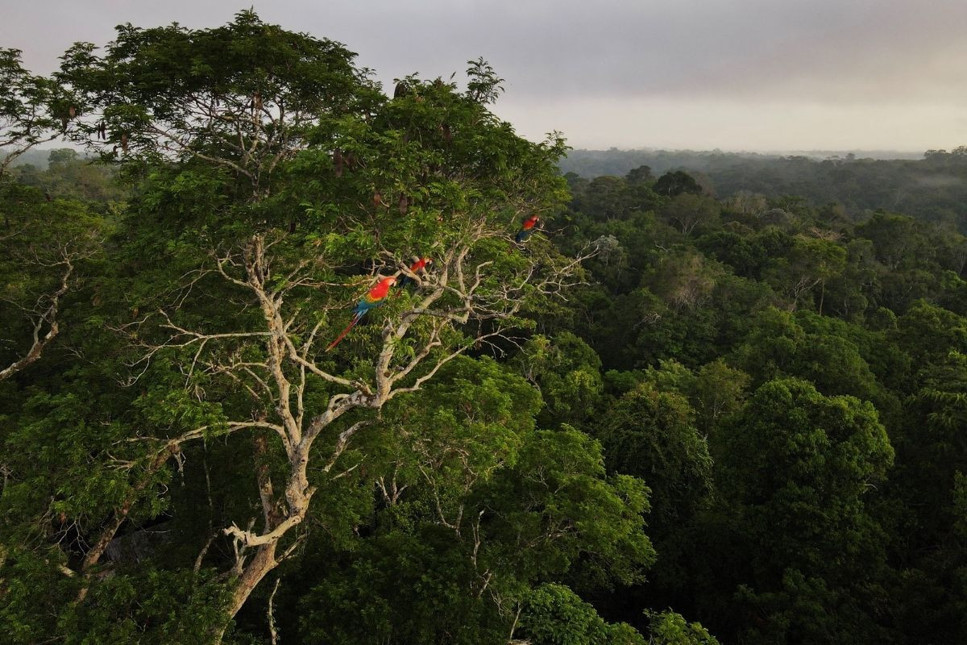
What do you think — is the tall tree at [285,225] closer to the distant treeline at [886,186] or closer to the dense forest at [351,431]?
the dense forest at [351,431]

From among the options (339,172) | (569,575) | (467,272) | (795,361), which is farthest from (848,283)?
(339,172)

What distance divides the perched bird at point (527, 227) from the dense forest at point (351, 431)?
0.20ft

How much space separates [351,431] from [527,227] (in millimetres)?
4183

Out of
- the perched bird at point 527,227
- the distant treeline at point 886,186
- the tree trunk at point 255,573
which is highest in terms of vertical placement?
the distant treeline at point 886,186

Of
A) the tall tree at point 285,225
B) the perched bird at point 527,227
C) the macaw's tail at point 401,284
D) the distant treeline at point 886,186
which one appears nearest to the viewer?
the tall tree at point 285,225

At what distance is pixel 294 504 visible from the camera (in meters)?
6.68

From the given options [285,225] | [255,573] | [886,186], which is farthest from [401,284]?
[886,186]

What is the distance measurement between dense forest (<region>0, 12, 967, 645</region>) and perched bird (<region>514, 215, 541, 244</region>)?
62 mm

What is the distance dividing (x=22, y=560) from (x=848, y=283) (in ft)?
121

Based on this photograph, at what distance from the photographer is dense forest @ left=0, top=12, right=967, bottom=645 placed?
6473 mm

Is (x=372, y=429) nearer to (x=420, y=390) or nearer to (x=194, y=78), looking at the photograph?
(x=420, y=390)

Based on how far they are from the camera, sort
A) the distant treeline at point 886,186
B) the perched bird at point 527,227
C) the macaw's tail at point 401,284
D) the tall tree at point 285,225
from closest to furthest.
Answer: the tall tree at point 285,225, the macaw's tail at point 401,284, the perched bird at point 527,227, the distant treeline at point 886,186

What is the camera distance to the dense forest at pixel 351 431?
647cm

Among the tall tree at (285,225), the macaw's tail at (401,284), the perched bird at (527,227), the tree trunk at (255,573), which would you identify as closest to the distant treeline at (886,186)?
the perched bird at (527,227)
